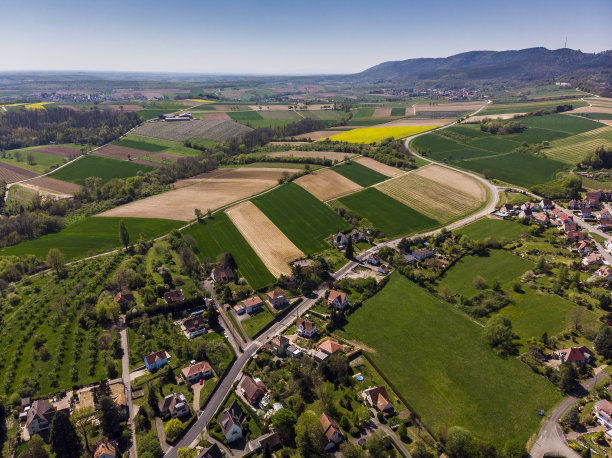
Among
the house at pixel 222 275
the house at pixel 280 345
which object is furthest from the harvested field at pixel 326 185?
the house at pixel 280 345

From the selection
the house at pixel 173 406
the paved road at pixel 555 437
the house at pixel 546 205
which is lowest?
the house at pixel 173 406

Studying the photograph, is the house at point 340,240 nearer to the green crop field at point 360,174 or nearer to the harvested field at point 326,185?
the harvested field at point 326,185

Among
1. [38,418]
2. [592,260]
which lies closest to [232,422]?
[38,418]

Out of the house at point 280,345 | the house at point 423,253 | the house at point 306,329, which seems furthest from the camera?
the house at point 423,253

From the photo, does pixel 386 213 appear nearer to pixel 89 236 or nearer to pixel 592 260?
pixel 592 260

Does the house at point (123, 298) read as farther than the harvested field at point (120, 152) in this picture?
No

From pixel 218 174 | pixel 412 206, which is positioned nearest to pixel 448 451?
pixel 412 206

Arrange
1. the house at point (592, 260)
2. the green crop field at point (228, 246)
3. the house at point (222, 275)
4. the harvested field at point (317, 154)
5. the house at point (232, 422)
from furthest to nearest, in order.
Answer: the harvested field at point (317, 154)
the green crop field at point (228, 246)
the house at point (592, 260)
the house at point (222, 275)
the house at point (232, 422)
